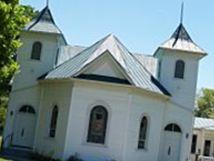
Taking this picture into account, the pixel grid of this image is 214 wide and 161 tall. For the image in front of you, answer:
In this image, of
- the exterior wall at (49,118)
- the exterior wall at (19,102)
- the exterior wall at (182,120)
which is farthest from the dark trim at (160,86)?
the exterior wall at (19,102)

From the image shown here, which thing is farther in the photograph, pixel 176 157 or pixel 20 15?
pixel 176 157

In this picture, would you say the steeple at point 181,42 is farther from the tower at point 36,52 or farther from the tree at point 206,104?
the tree at point 206,104

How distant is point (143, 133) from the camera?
1182 inches

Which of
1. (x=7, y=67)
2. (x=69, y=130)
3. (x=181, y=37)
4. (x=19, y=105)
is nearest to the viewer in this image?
(x=7, y=67)

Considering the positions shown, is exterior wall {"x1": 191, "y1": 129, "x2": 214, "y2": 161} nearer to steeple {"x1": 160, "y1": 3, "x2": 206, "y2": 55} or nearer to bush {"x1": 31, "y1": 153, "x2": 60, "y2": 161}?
steeple {"x1": 160, "y1": 3, "x2": 206, "y2": 55}

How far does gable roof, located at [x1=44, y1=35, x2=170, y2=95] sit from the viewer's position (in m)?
29.2

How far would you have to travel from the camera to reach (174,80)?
34812 mm

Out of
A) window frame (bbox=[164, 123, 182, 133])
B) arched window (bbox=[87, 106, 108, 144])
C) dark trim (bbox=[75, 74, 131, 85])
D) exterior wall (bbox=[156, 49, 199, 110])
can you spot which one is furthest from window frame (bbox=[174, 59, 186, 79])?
arched window (bbox=[87, 106, 108, 144])

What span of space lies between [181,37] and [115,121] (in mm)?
10679

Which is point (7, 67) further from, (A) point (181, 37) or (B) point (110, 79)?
(A) point (181, 37)

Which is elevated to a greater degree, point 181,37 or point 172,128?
point 181,37

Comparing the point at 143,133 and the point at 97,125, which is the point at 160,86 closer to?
the point at 143,133

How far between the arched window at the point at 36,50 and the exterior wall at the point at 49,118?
3.20 meters

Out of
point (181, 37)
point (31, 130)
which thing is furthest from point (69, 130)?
point (181, 37)
